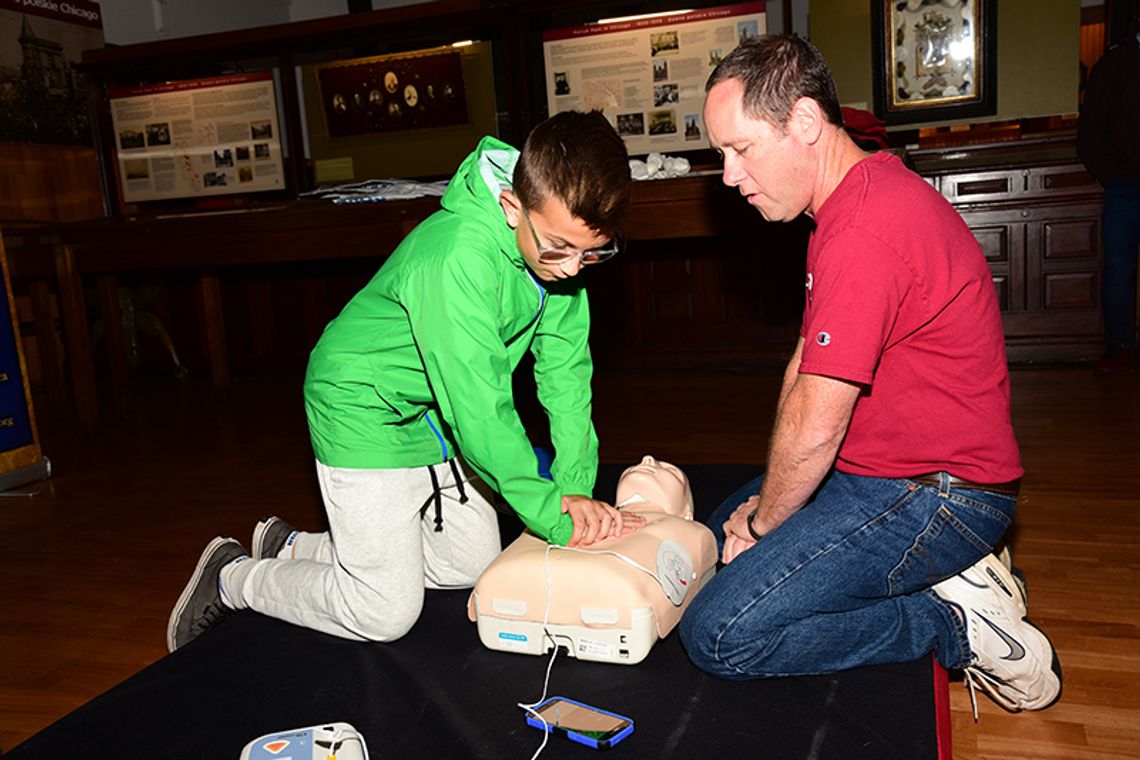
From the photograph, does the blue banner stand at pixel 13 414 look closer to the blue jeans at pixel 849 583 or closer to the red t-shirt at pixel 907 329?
the blue jeans at pixel 849 583

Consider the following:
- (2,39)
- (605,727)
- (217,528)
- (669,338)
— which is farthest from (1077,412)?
(2,39)

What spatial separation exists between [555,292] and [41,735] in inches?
45.4

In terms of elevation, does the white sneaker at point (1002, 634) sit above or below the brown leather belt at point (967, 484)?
below

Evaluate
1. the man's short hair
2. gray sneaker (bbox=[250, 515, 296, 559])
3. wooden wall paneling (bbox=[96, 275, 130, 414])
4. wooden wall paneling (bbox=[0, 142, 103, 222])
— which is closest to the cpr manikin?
gray sneaker (bbox=[250, 515, 296, 559])

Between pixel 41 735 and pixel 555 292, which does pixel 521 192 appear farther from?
pixel 41 735

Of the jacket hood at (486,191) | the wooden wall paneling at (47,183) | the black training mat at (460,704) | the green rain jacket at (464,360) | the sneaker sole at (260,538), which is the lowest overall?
the black training mat at (460,704)

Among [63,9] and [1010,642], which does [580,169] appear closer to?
[1010,642]

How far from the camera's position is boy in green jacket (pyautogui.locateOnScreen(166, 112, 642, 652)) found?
1478 millimetres

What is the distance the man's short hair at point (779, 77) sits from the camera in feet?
4.60

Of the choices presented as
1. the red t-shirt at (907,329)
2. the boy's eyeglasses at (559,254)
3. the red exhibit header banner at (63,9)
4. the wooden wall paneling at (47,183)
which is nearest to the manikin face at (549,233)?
the boy's eyeglasses at (559,254)

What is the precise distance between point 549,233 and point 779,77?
42 centimetres

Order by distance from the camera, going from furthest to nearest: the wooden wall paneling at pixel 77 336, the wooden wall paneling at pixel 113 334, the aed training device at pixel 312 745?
the wooden wall paneling at pixel 113 334, the wooden wall paneling at pixel 77 336, the aed training device at pixel 312 745

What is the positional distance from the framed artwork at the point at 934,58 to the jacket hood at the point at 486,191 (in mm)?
3611

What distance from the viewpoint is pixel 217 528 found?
2.82m
